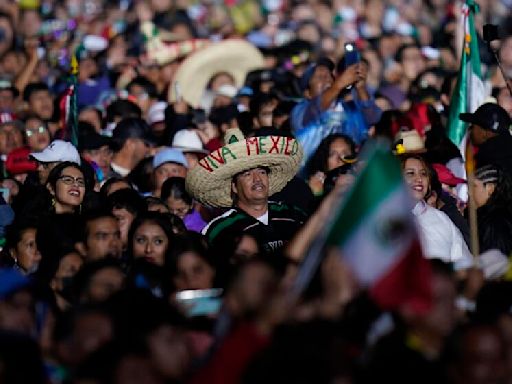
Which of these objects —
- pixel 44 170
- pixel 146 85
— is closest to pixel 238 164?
pixel 44 170

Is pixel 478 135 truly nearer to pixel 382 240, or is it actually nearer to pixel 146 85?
pixel 146 85

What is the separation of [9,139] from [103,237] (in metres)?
4.69

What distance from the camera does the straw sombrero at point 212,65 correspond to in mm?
16156

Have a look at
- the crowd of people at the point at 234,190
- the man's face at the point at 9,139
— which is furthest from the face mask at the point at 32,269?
the man's face at the point at 9,139

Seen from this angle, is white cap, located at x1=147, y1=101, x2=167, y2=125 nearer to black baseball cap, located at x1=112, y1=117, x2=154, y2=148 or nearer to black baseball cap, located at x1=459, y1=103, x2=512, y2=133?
black baseball cap, located at x1=112, y1=117, x2=154, y2=148

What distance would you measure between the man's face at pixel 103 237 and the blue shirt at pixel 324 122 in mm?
3208

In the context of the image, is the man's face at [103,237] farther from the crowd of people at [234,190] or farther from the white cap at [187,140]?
the white cap at [187,140]

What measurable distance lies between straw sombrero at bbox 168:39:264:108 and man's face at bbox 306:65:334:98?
88.7 inches

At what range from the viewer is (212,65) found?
647 inches

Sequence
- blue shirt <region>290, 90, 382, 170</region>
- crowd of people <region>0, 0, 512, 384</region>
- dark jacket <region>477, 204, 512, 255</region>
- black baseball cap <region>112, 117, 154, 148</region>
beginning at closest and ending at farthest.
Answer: crowd of people <region>0, 0, 512, 384</region>, dark jacket <region>477, 204, 512, 255</region>, blue shirt <region>290, 90, 382, 170</region>, black baseball cap <region>112, 117, 154, 148</region>

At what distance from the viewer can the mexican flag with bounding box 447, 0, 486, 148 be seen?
13469 mm

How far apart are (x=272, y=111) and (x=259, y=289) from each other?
6.88m

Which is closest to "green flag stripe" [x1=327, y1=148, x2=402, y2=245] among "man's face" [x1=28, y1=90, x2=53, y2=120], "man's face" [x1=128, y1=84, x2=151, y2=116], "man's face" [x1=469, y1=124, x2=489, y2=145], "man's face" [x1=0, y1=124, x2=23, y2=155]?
"man's face" [x1=469, y1=124, x2=489, y2=145]

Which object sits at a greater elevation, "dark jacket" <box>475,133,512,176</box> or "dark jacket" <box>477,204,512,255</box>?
"dark jacket" <box>475,133,512,176</box>
